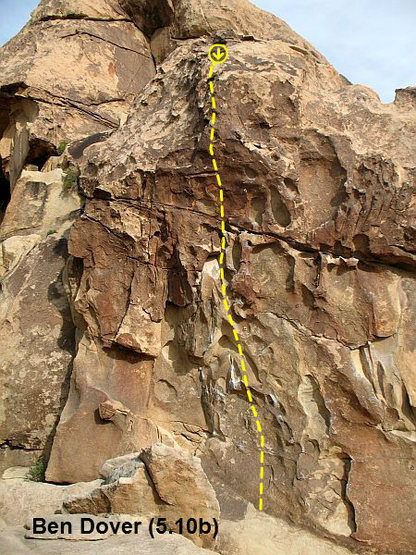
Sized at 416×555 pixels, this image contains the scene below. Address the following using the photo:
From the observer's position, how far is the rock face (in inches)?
209

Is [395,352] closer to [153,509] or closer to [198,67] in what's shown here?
[153,509]

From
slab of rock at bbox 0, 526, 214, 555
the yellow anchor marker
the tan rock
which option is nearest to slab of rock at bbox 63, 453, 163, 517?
slab of rock at bbox 0, 526, 214, 555

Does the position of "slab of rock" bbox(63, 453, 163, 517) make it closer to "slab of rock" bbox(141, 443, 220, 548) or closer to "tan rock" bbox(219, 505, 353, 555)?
"slab of rock" bbox(141, 443, 220, 548)

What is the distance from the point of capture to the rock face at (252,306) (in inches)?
209

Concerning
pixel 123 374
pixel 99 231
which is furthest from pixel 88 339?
pixel 99 231

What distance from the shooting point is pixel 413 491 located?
506 cm

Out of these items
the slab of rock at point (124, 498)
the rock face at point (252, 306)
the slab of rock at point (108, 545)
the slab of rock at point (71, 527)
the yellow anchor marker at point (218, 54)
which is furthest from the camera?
the yellow anchor marker at point (218, 54)

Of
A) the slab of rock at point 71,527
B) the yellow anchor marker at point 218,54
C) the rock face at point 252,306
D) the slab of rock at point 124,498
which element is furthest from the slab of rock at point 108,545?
the yellow anchor marker at point 218,54

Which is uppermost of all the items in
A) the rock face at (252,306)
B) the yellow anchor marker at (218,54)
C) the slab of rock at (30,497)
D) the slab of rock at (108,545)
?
the yellow anchor marker at (218,54)

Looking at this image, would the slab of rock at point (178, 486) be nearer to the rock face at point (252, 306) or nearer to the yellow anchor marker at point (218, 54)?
the rock face at point (252, 306)

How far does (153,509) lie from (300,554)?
1394 mm

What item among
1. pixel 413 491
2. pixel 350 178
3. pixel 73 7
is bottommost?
pixel 413 491

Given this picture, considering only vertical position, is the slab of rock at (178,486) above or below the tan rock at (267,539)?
above

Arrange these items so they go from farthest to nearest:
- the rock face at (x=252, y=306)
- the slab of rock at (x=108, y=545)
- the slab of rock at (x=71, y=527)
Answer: the rock face at (x=252, y=306) < the slab of rock at (x=71, y=527) < the slab of rock at (x=108, y=545)
